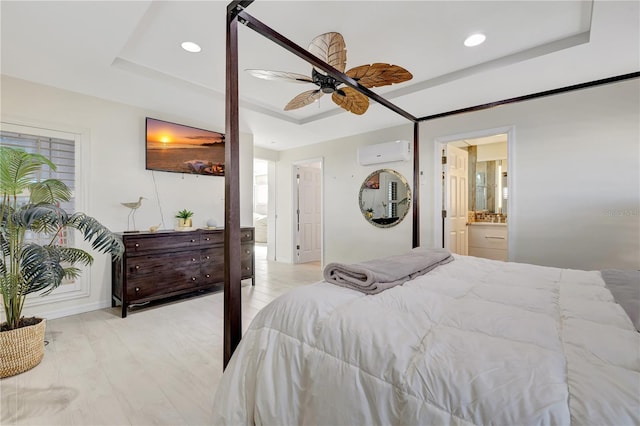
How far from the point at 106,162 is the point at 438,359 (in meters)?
3.86

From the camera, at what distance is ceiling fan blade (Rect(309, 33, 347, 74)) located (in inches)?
74.5

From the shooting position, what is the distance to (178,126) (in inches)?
151

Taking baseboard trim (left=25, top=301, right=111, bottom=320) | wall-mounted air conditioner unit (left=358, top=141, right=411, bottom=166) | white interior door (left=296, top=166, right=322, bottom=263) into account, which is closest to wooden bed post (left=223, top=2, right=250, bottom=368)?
baseboard trim (left=25, top=301, right=111, bottom=320)

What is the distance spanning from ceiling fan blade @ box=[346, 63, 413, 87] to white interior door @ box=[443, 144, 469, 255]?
2298 millimetres

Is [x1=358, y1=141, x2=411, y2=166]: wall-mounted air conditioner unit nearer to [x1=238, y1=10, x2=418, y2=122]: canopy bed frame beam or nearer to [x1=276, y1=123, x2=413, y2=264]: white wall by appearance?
[x1=276, y1=123, x2=413, y2=264]: white wall

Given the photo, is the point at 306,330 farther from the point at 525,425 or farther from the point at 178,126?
the point at 178,126

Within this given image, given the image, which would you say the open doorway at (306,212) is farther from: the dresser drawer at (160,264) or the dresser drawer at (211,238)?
the dresser drawer at (160,264)

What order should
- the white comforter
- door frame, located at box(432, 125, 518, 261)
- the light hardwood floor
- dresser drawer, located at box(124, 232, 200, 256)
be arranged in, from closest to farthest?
the white comforter < the light hardwood floor < dresser drawer, located at box(124, 232, 200, 256) < door frame, located at box(432, 125, 518, 261)

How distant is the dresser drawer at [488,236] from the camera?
450 centimetres

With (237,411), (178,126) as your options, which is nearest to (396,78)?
(237,411)

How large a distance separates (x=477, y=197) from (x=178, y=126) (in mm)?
5156

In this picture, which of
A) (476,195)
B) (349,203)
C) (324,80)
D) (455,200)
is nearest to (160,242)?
(324,80)

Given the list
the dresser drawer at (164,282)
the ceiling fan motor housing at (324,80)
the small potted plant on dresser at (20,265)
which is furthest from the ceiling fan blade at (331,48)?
the dresser drawer at (164,282)

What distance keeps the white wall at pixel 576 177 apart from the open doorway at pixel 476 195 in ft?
0.65
